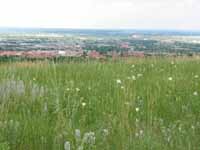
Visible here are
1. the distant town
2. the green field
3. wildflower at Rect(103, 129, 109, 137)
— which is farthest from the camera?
the distant town

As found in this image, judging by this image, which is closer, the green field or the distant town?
the green field

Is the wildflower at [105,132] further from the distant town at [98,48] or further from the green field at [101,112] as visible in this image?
the distant town at [98,48]

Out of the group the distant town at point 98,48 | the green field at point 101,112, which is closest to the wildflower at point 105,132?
the green field at point 101,112

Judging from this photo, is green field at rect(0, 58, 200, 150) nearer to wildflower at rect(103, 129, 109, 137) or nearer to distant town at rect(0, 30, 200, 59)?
wildflower at rect(103, 129, 109, 137)

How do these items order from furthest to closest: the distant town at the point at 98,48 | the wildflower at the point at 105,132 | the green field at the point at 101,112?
the distant town at the point at 98,48 < the wildflower at the point at 105,132 < the green field at the point at 101,112

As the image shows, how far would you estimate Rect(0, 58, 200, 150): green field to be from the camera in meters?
3.85

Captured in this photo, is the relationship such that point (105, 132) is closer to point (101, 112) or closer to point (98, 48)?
point (101, 112)

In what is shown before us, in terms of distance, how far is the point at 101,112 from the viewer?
17.1 ft

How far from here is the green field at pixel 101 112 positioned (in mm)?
3854

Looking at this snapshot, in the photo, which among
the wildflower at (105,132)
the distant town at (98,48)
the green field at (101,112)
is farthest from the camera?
the distant town at (98,48)

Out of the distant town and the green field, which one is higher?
the green field

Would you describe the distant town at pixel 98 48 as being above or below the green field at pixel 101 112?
below

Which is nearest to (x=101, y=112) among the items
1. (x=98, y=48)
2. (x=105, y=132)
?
(x=105, y=132)

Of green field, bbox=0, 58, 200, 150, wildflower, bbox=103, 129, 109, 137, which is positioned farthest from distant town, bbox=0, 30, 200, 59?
wildflower, bbox=103, 129, 109, 137
